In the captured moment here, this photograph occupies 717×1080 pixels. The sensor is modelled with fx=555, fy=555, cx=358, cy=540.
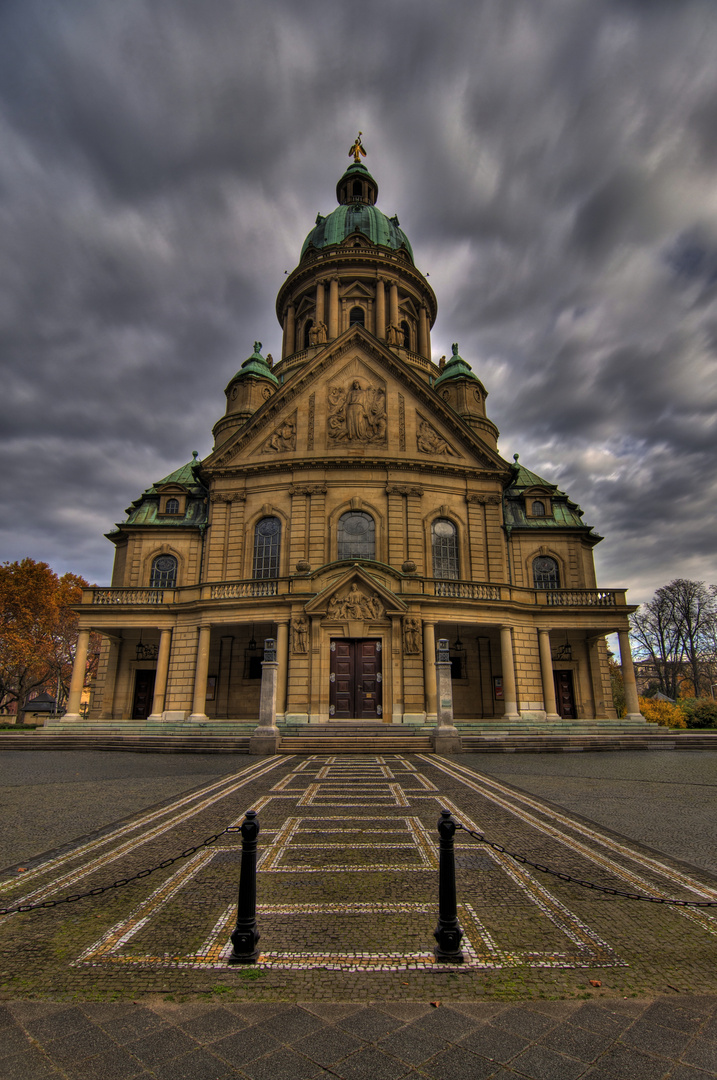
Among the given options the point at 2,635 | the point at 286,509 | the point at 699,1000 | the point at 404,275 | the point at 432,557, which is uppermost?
the point at 404,275

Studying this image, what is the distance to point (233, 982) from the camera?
399 cm

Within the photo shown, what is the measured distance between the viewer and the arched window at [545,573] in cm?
3148

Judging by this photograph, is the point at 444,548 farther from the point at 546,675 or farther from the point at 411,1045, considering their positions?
the point at 411,1045

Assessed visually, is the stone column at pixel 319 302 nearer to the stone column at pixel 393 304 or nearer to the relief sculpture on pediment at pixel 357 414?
the stone column at pixel 393 304

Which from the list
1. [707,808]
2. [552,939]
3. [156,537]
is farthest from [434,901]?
[156,537]

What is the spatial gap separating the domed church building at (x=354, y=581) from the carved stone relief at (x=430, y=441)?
0.12m

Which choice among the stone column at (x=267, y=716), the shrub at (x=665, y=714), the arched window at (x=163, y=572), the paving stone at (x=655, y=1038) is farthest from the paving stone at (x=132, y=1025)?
the shrub at (x=665, y=714)

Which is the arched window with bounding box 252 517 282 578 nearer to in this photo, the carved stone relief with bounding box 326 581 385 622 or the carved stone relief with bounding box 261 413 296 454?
the carved stone relief with bounding box 261 413 296 454

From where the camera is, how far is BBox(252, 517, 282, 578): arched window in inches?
1112

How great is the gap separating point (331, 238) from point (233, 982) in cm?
4974

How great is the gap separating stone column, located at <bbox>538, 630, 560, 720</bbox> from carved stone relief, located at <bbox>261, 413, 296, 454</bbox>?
53.0 ft

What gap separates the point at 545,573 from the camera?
31.8m

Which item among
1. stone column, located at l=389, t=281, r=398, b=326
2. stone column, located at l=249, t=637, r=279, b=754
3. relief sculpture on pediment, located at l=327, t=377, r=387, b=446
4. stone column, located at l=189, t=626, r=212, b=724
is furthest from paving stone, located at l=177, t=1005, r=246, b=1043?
stone column, located at l=389, t=281, r=398, b=326

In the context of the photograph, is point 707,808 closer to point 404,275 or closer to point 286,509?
point 286,509
